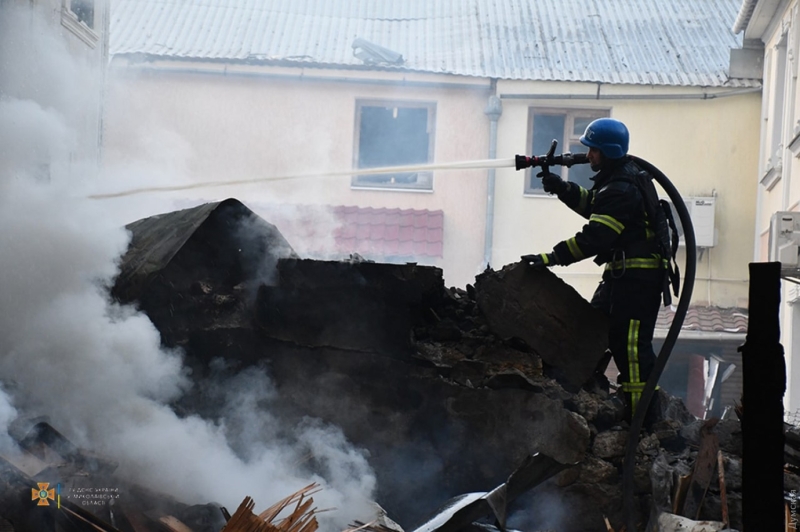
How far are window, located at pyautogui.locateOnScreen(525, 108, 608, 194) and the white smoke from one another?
10.4 meters

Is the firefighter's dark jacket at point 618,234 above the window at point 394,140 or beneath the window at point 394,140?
beneath

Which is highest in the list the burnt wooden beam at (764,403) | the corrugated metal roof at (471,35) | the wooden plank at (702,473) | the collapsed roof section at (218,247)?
the corrugated metal roof at (471,35)

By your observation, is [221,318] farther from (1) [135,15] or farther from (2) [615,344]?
(1) [135,15]

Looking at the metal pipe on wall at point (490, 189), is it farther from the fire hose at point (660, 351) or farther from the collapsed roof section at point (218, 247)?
the collapsed roof section at point (218, 247)

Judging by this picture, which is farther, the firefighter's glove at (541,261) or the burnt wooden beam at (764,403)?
the firefighter's glove at (541,261)

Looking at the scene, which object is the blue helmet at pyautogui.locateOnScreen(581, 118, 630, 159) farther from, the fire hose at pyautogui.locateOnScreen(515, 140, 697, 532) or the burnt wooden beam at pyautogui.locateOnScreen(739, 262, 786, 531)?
the burnt wooden beam at pyautogui.locateOnScreen(739, 262, 786, 531)

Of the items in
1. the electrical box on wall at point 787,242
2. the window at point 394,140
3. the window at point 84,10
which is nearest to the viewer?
the electrical box on wall at point 787,242

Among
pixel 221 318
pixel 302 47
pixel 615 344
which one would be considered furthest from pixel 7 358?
pixel 302 47

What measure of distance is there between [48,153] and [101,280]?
117 centimetres

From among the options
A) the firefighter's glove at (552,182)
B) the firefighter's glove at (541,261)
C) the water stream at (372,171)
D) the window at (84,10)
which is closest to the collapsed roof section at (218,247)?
the water stream at (372,171)

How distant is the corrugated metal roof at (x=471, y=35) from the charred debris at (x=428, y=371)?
987 centimetres

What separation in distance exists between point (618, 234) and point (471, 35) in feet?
38.5

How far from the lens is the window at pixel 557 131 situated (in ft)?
48.1

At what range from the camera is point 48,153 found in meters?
5.54
